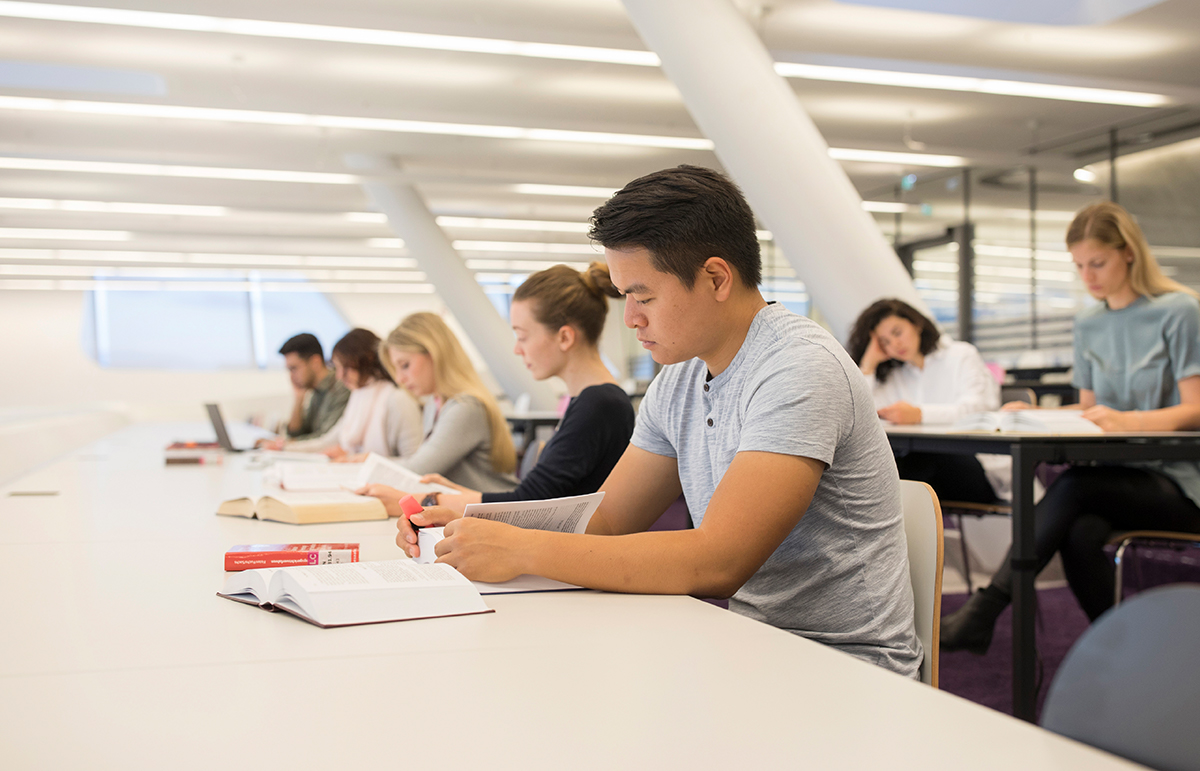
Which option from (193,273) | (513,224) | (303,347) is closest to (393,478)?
(303,347)

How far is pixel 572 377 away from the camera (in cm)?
221

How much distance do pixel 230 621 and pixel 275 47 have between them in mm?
6041

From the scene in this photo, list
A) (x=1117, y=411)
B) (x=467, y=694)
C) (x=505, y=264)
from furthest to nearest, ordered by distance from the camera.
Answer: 1. (x=505, y=264)
2. (x=1117, y=411)
3. (x=467, y=694)

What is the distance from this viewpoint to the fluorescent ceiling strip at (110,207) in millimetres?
10062

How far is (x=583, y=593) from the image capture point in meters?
1.16

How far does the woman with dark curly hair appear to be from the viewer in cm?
329

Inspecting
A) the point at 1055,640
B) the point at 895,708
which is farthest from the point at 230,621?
the point at 1055,640

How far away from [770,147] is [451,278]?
568cm

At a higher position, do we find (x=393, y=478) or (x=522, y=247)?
(x=522, y=247)

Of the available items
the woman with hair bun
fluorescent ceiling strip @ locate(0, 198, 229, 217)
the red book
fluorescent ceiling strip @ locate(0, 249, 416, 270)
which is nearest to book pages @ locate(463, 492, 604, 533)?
the red book

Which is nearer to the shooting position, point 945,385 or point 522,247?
point 945,385

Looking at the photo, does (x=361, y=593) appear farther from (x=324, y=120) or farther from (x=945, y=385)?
(x=324, y=120)

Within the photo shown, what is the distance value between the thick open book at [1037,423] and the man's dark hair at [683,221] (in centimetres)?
141

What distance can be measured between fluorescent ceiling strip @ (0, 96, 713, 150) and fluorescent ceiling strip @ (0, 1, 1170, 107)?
0.80 meters
